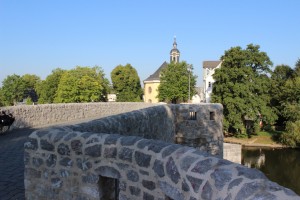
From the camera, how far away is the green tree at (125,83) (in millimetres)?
62656

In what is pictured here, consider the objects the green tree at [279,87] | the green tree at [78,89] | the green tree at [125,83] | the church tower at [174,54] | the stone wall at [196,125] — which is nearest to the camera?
the stone wall at [196,125]

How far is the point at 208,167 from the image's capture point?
251cm

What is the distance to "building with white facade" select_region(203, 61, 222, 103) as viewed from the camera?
56919 millimetres

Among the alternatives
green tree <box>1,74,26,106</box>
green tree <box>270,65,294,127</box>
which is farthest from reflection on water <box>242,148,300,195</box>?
green tree <box>1,74,26,106</box>

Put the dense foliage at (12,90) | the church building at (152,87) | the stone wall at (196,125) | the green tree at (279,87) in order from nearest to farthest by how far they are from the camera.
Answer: the stone wall at (196,125)
the green tree at (279,87)
the church building at (152,87)
the dense foliage at (12,90)

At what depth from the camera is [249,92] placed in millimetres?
36781

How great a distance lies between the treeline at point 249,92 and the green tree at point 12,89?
166ft

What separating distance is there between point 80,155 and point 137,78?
62.0 m

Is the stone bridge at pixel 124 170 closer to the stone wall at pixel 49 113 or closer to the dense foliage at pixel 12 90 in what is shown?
the stone wall at pixel 49 113

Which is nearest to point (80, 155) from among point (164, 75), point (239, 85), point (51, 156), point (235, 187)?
point (51, 156)

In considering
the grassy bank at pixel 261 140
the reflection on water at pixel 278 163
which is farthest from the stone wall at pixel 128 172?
the grassy bank at pixel 261 140

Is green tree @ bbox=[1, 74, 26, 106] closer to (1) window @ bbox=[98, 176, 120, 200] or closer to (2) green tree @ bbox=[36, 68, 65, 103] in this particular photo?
(2) green tree @ bbox=[36, 68, 65, 103]

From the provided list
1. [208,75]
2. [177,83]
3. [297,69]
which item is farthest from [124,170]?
[208,75]

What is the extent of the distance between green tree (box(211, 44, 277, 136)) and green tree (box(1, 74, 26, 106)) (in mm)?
50881
